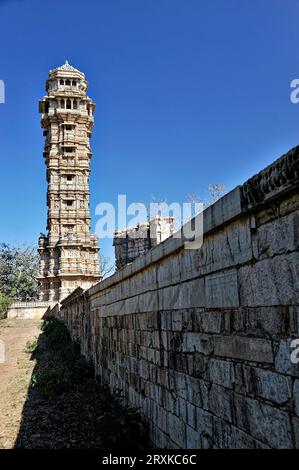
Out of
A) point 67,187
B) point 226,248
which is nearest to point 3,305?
point 67,187

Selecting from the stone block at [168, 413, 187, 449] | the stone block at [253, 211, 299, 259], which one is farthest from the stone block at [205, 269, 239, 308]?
the stone block at [168, 413, 187, 449]

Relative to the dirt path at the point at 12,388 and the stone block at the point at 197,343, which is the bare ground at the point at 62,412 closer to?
the dirt path at the point at 12,388

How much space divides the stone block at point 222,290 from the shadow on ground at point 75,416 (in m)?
2.62

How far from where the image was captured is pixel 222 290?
11.0 feet

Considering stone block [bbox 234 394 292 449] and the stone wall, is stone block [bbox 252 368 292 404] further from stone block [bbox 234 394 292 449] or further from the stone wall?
the stone wall

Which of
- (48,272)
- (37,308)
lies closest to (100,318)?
(37,308)

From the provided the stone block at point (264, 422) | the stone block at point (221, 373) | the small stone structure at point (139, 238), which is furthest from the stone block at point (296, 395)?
the small stone structure at point (139, 238)

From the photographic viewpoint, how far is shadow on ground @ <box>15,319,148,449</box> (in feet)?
17.6

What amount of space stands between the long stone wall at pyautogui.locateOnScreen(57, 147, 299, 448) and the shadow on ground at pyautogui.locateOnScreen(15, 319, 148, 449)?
0.36 meters

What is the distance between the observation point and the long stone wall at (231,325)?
8.31ft

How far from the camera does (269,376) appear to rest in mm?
2666

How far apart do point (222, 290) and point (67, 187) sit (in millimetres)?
45844

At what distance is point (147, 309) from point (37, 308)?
37.1 metres
